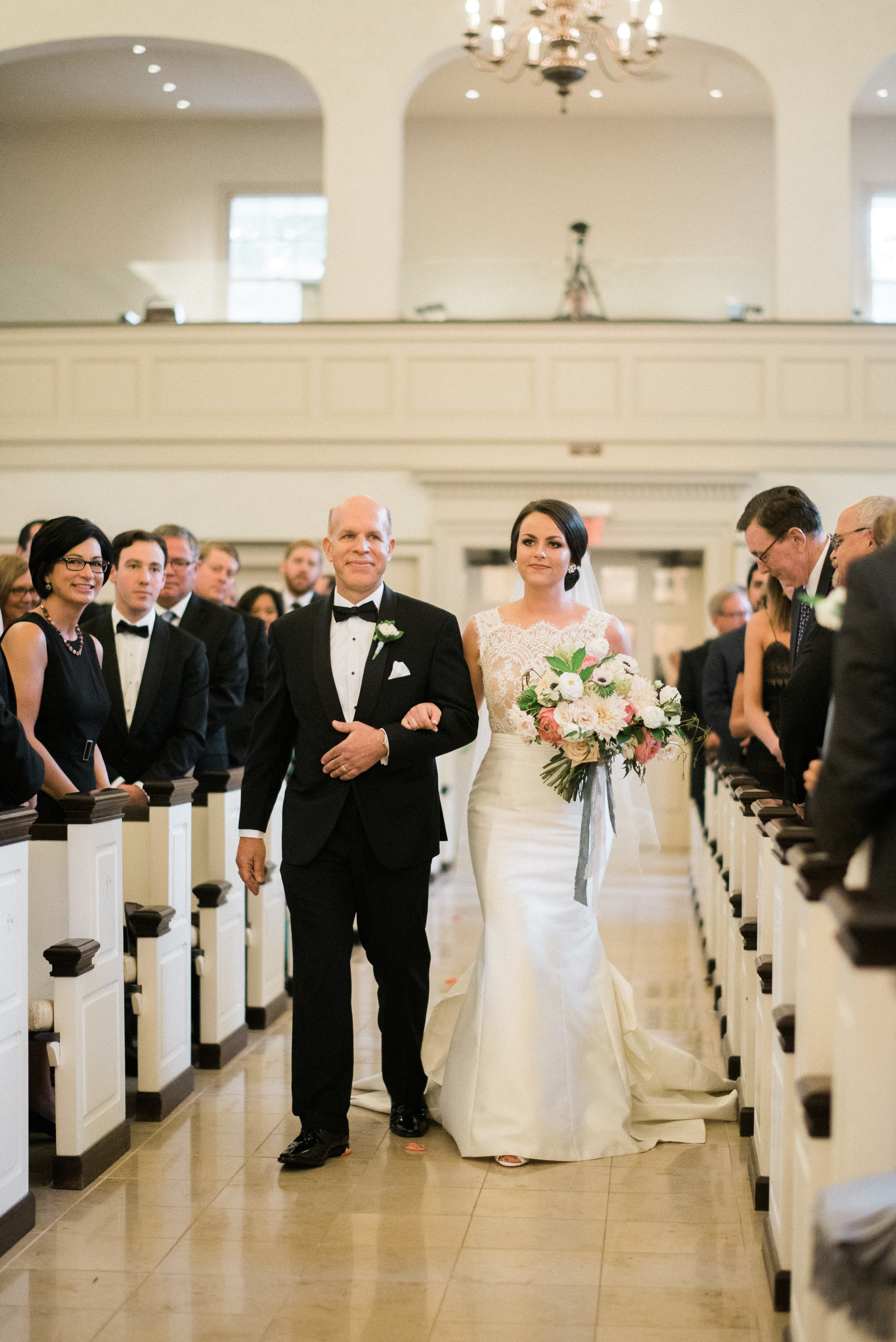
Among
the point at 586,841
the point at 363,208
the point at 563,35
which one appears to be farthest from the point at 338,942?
the point at 363,208

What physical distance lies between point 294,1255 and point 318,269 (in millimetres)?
13396

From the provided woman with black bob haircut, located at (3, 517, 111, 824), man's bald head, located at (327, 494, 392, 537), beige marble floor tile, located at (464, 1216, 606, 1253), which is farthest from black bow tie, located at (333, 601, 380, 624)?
beige marble floor tile, located at (464, 1216, 606, 1253)

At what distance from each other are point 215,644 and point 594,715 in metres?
2.50

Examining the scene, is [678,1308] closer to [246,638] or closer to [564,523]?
[564,523]

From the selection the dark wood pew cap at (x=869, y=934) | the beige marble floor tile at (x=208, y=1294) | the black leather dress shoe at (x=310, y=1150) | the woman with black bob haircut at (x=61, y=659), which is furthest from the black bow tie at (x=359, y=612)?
the dark wood pew cap at (x=869, y=934)

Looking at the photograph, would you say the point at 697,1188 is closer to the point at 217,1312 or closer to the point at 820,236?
the point at 217,1312

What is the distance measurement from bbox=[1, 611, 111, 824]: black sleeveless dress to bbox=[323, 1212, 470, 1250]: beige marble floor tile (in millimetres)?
1574

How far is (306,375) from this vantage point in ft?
41.1

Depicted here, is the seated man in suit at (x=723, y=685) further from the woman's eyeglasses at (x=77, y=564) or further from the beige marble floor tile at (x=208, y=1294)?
the beige marble floor tile at (x=208, y=1294)

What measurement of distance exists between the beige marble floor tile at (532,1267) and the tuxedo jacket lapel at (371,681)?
1565 millimetres

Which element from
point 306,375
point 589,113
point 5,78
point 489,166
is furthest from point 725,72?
point 5,78

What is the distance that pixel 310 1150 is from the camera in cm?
416

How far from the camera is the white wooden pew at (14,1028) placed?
11.3 feet

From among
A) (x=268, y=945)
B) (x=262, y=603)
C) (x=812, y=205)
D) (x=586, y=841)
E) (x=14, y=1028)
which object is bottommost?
(x=268, y=945)
